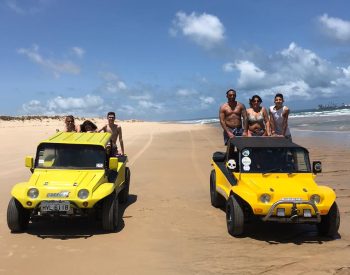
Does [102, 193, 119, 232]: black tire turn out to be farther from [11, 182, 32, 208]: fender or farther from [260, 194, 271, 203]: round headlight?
[260, 194, 271, 203]: round headlight

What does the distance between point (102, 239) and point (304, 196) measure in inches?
122

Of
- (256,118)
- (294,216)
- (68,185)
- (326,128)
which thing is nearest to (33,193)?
(68,185)

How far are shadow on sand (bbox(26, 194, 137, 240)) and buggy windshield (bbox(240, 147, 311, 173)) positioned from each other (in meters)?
2.41

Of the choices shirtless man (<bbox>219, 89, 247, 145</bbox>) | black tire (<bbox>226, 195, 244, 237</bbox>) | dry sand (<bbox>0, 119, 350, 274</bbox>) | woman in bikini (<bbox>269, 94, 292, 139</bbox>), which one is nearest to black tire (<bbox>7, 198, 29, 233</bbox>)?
dry sand (<bbox>0, 119, 350, 274</bbox>)

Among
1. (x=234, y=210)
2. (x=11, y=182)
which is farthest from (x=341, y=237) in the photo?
(x=11, y=182)

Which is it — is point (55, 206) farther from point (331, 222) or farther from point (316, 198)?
point (331, 222)

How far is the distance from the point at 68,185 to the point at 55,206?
42 centimetres

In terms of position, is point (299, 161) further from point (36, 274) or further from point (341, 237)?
point (36, 274)

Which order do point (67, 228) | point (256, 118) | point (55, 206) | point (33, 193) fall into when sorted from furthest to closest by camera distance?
point (256, 118)
point (67, 228)
point (33, 193)
point (55, 206)

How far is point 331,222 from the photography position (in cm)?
676

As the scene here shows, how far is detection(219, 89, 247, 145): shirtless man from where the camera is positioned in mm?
9945

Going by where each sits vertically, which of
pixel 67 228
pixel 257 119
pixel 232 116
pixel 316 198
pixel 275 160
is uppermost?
pixel 232 116

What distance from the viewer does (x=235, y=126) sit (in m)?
10.0

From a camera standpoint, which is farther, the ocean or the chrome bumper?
the ocean
